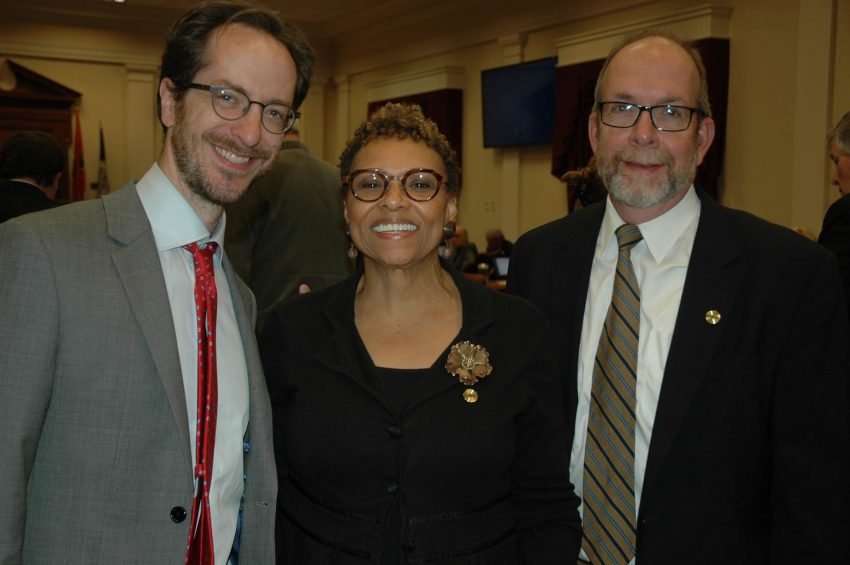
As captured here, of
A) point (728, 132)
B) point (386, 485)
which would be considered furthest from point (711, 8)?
point (386, 485)

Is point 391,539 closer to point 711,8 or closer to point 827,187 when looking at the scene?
point 827,187

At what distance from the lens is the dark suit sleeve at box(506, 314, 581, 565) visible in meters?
2.01

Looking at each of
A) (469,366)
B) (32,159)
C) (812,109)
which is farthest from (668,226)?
(812,109)

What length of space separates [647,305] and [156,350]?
118 centimetres

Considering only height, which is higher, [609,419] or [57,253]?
[57,253]

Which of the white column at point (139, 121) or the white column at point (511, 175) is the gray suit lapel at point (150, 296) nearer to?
the white column at point (511, 175)

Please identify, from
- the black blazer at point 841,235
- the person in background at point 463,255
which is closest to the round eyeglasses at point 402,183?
the black blazer at point 841,235

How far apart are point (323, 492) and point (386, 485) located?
154 millimetres

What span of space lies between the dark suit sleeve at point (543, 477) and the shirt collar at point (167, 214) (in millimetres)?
809

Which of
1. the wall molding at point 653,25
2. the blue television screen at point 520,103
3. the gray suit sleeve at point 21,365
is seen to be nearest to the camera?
the gray suit sleeve at point 21,365

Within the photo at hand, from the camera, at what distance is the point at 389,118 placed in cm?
211

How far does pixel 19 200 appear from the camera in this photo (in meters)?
3.82

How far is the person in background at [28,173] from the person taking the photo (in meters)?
3.81

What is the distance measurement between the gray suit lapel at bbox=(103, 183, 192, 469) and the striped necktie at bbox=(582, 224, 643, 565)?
98 centimetres
